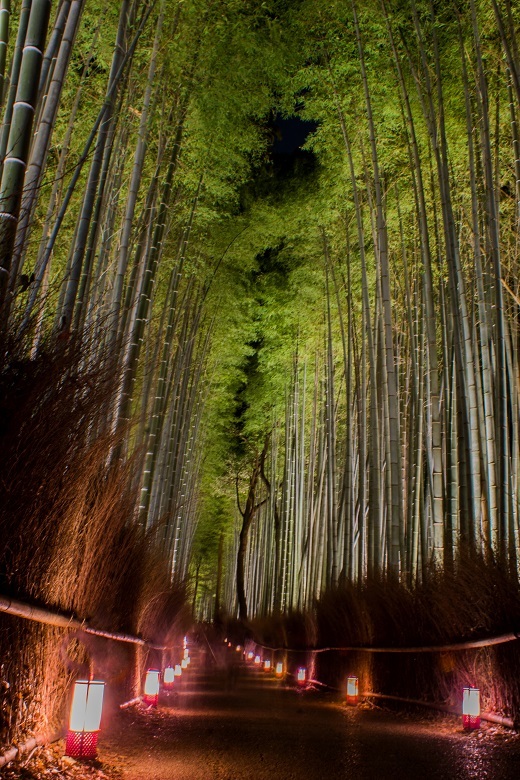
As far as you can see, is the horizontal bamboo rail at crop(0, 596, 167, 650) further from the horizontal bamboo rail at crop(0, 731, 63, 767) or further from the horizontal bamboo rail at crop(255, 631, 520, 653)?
the horizontal bamboo rail at crop(255, 631, 520, 653)

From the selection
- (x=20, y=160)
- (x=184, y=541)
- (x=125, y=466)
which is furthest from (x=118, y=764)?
(x=184, y=541)

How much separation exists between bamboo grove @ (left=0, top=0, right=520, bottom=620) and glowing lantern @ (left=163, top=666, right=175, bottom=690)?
122 cm

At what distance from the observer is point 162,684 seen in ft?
23.1

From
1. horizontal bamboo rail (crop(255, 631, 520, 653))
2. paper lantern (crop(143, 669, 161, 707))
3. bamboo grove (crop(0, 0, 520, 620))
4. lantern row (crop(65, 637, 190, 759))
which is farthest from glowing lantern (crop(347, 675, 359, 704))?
lantern row (crop(65, 637, 190, 759))

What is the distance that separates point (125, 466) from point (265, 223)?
7.30 metres

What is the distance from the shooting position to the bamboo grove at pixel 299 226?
3623 millimetres

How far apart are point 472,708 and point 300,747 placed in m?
0.85

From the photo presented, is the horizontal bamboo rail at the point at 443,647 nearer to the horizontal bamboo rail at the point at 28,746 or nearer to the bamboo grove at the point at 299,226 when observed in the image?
the bamboo grove at the point at 299,226

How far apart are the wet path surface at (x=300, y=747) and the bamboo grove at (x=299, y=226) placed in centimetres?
85

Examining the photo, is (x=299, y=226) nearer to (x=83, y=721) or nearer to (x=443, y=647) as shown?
(x=443, y=647)

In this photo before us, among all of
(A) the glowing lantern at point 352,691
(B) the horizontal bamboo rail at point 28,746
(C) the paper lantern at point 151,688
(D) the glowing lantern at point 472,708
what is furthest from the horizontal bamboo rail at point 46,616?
(A) the glowing lantern at point 352,691

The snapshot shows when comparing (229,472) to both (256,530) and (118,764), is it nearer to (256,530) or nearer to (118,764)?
(256,530)

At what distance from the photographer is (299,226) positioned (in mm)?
9750

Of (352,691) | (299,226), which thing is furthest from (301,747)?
(299,226)
